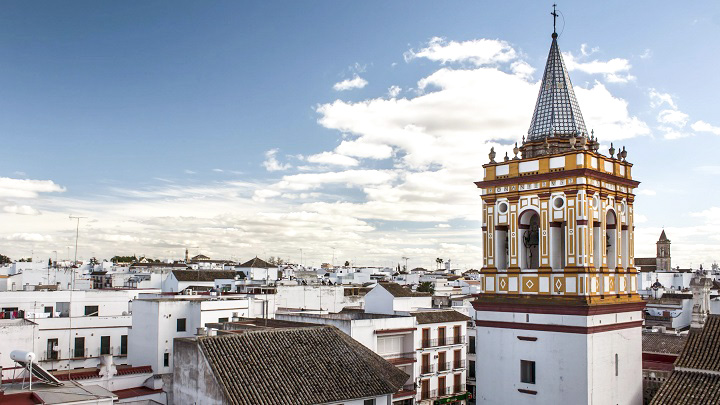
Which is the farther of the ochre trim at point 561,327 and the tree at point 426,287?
the tree at point 426,287

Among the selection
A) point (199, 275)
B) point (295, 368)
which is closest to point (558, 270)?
point (295, 368)

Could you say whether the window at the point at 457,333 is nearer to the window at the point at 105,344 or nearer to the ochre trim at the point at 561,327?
the window at the point at 105,344

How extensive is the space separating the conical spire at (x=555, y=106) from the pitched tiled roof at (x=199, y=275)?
132ft

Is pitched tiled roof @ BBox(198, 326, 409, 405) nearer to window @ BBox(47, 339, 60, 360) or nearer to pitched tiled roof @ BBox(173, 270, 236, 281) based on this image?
window @ BBox(47, 339, 60, 360)

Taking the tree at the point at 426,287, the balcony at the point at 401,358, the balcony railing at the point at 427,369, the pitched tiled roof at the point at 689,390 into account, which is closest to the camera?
the pitched tiled roof at the point at 689,390

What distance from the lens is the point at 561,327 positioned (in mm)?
16750

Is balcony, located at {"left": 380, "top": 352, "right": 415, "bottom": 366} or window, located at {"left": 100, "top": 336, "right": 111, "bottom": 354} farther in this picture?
window, located at {"left": 100, "top": 336, "right": 111, "bottom": 354}

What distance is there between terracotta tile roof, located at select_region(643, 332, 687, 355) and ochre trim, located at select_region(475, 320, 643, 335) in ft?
27.2

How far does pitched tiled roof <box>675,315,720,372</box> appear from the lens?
17.0 meters

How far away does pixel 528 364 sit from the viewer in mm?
17484

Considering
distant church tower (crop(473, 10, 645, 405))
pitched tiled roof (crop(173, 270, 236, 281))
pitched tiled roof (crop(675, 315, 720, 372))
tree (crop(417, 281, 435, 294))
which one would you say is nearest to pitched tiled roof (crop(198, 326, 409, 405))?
distant church tower (crop(473, 10, 645, 405))

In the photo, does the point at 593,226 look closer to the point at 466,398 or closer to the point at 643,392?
the point at 643,392

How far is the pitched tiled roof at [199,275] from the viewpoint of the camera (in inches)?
2088

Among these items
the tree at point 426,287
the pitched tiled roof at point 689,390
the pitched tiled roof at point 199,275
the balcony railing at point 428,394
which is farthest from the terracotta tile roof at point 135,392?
the tree at point 426,287
